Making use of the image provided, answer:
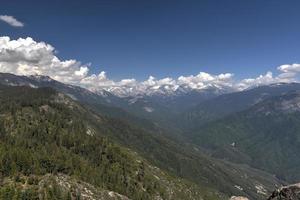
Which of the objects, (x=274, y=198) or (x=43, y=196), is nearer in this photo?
(x=274, y=198)

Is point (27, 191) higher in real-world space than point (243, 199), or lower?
lower

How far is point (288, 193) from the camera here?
4875cm

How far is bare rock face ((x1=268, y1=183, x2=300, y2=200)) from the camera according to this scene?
47694 millimetres

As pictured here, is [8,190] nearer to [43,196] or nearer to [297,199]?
[43,196]

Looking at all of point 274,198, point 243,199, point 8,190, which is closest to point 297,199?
point 274,198

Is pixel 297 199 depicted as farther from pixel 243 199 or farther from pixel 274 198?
pixel 243 199

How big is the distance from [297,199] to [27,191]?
165195 mm

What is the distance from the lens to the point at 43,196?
634ft

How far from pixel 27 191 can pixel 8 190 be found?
978cm

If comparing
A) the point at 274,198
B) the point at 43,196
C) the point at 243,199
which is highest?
the point at 274,198

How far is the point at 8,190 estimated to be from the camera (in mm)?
180750

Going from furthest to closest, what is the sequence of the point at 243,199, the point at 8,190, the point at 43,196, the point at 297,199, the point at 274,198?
the point at 43,196
the point at 8,190
the point at 243,199
the point at 274,198
the point at 297,199

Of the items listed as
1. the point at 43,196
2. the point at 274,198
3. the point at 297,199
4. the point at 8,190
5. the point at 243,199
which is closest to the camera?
the point at 297,199

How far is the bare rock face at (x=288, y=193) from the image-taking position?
47694 millimetres
